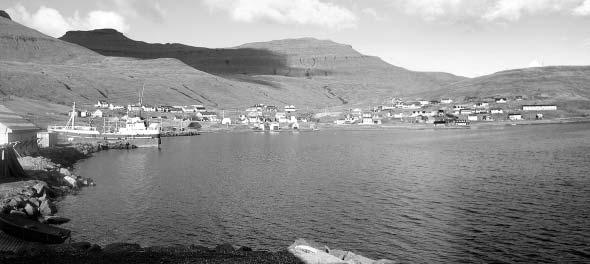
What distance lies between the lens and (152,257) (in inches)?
999

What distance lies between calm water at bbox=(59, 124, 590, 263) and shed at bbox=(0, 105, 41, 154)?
28.0 ft

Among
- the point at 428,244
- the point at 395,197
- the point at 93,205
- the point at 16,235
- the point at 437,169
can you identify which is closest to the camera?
the point at 16,235

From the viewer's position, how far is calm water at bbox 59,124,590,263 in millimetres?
32469

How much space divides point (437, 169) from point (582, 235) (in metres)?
38.1

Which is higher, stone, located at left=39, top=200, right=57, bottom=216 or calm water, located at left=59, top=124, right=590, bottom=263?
stone, located at left=39, top=200, right=57, bottom=216

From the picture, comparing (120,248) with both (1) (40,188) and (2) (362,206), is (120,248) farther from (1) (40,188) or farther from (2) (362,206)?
(2) (362,206)

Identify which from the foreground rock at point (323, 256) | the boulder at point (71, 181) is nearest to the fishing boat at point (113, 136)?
the boulder at point (71, 181)

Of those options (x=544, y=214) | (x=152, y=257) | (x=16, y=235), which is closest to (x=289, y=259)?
(x=152, y=257)

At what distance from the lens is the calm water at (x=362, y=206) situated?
32.5 meters

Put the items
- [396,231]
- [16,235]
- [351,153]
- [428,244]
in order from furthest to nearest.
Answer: [351,153], [396,231], [428,244], [16,235]

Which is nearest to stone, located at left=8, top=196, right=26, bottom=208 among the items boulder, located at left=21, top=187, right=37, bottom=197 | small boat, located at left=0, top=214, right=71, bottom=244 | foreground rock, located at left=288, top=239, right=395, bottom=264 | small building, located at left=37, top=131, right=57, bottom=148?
boulder, located at left=21, top=187, right=37, bottom=197

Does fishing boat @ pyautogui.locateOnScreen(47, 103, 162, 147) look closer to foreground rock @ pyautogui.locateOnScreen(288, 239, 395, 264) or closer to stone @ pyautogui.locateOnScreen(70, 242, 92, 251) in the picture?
stone @ pyautogui.locateOnScreen(70, 242, 92, 251)

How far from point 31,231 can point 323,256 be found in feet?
57.8

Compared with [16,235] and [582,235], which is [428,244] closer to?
[582,235]
